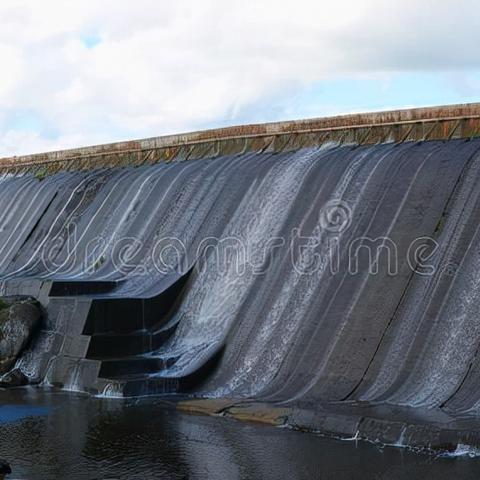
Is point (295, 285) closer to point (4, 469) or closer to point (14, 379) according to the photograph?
point (14, 379)

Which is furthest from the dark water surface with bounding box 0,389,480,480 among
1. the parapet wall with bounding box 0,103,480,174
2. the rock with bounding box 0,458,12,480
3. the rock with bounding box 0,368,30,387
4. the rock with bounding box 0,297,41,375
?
the parapet wall with bounding box 0,103,480,174

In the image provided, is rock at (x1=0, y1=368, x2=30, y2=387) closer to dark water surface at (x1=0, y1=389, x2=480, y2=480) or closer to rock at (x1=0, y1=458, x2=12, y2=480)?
dark water surface at (x1=0, y1=389, x2=480, y2=480)

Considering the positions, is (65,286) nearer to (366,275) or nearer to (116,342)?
(116,342)

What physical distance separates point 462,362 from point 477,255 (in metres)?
2.22

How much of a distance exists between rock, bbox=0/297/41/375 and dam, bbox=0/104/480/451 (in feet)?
0.74

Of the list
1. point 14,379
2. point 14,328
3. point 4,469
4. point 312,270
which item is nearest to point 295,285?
point 312,270

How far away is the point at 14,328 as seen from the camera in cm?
2111

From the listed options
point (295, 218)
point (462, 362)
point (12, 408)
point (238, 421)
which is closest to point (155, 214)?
point (295, 218)

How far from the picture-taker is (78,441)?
14805 mm

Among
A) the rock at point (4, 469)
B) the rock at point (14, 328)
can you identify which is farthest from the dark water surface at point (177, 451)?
the rock at point (14, 328)

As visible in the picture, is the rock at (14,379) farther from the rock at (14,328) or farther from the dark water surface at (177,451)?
the dark water surface at (177,451)

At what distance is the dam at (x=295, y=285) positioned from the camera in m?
15.4

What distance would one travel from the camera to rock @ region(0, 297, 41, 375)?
20875 millimetres

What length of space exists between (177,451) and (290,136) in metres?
12.9
